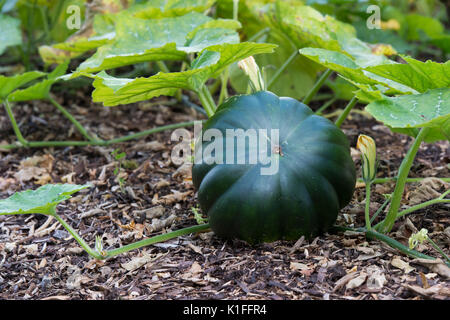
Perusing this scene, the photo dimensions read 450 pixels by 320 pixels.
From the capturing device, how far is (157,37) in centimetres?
234

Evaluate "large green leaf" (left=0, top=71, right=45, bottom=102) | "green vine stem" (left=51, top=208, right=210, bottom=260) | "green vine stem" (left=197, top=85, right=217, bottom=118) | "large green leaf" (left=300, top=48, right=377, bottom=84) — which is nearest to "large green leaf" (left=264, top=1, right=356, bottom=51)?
"large green leaf" (left=300, top=48, right=377, bottom=84)

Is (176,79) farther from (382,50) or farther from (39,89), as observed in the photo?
(382,50)

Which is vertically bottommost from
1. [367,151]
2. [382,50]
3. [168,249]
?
[168,249]

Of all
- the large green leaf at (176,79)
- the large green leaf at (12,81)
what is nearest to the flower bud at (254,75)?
the large green leaf at (176,79)

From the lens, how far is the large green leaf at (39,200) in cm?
157

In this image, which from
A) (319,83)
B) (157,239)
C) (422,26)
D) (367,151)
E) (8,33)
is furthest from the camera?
(422,26)

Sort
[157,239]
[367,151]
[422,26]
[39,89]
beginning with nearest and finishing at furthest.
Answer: [367,151] → [157,239] → [39,89] → [422,26]

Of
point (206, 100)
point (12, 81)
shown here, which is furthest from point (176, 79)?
point (12, 81)

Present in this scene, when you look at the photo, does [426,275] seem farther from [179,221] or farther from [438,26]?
[438,26]

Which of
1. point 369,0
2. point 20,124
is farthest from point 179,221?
point 369,0

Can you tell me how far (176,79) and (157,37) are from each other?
1.76 ft

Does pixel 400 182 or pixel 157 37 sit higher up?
pixel 157 37

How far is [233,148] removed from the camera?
5.81 ft

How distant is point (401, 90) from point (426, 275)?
0.58 metres
